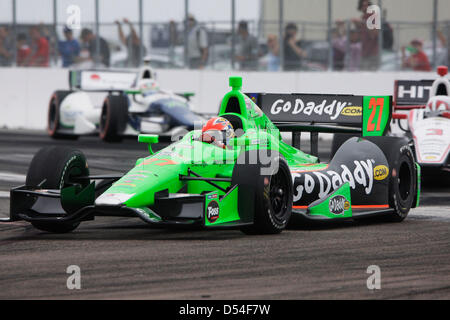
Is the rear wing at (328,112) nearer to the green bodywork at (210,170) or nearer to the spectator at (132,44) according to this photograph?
the green bodywork at (210,170)

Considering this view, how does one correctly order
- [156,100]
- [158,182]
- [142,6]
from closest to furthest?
1. [158,182]
2. [156,100]
3. [142,6]

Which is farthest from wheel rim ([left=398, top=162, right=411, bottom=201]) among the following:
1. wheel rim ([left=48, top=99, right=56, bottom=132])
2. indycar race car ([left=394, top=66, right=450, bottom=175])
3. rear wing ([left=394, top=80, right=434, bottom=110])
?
wheel rim ([left=48, top=99, right=56, bottom=132])

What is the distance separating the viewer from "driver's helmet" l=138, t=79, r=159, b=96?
22203 millimetres

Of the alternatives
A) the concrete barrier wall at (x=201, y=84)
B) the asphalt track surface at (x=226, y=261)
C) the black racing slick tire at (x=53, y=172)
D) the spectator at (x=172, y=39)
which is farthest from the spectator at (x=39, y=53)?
the black racing slick tire at (x=53, y=172)

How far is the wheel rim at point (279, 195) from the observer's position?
30.7 feet

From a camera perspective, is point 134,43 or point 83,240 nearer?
point 83,240

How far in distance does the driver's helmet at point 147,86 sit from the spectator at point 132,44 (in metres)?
4.37

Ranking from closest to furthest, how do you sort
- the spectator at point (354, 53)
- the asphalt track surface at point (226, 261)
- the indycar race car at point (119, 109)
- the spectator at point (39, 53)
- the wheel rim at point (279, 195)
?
the asphalt track surface at point (226, 261)
the wheel rim at point (279, 195)
the indycar race car at point (119, 109)
the spectator at point (354, 53)
the spectator at point (39, 53)

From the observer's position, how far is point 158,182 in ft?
29.3

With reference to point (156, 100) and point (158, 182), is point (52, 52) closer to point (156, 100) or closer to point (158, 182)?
point (156, 100)
